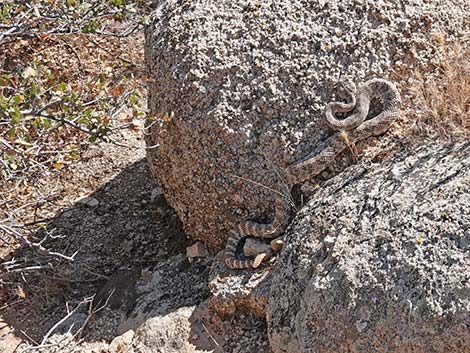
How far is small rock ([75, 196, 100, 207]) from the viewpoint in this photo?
21.2ft

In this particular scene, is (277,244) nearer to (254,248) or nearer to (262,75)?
(254,248)

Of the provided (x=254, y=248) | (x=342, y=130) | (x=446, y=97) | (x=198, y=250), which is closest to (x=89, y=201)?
(x=198, y=250)

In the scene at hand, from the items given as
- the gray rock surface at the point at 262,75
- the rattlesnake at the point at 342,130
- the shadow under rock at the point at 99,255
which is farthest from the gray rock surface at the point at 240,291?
the shadow under rock at the point at 99,255

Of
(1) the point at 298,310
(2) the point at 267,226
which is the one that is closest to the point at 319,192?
(2) the point at 267,226

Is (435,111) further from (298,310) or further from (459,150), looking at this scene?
(298,310)

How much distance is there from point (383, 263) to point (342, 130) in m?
1.15

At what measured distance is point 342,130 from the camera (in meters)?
4.83

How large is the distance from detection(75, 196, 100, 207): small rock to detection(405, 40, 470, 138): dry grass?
286 centimetres

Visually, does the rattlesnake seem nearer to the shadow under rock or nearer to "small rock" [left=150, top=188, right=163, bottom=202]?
the shadow under rock

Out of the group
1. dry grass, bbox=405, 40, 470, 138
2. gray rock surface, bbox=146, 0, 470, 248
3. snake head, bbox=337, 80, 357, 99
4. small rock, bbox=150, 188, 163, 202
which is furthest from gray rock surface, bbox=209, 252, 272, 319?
small rock, bbox=150, 188, 163, 202

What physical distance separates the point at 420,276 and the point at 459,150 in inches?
35.0

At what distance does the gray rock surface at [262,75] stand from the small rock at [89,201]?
4.73 feet

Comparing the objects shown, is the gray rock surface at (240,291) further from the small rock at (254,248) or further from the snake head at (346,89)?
the snake head at (346,89)

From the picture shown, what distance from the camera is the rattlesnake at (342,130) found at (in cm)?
484
